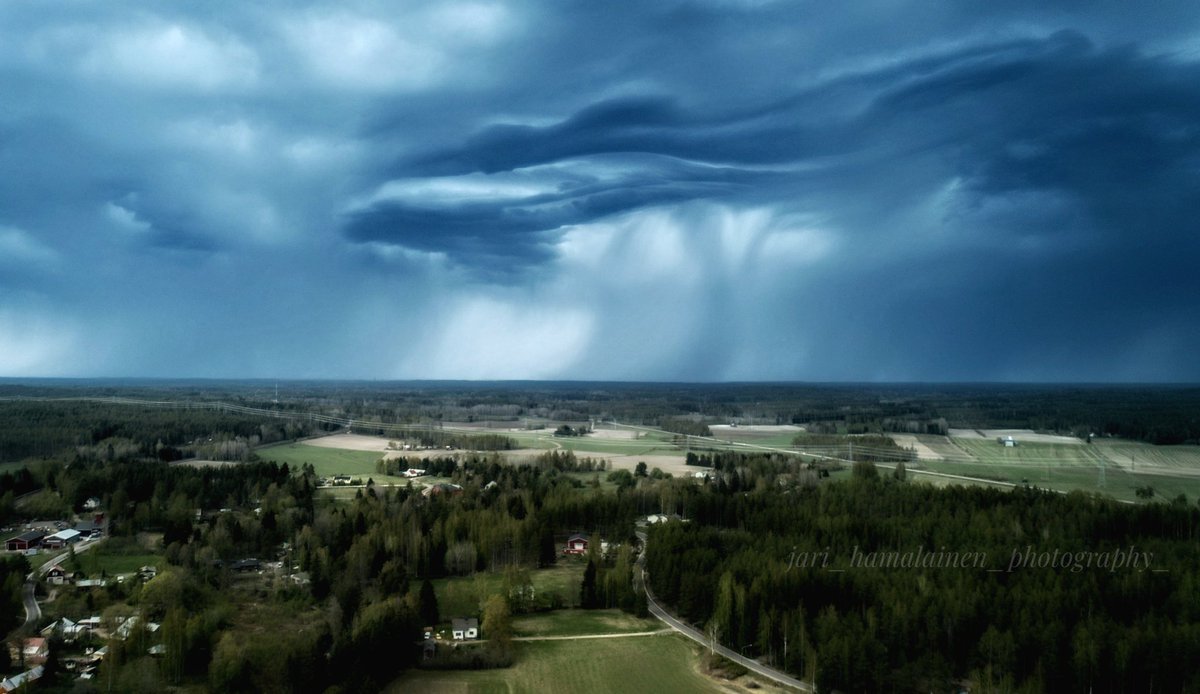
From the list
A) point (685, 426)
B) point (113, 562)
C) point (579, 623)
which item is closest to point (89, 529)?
point (113, 562)

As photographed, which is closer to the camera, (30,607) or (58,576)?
(30,607)

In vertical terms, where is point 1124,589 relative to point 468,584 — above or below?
above

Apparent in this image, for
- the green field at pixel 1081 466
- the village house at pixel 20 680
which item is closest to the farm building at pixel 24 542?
the village house at pixel 20 680

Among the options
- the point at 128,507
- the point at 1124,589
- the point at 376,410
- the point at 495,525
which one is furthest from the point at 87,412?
the point at 1124,589

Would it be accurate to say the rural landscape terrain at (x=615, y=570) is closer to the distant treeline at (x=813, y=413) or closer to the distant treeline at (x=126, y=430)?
the distant treeline at (x=126, y=430)

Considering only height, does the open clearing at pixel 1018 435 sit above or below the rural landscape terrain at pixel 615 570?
above

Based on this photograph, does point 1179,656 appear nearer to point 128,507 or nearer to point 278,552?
point 278,552

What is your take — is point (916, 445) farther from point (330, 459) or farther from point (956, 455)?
point (330, 459)
